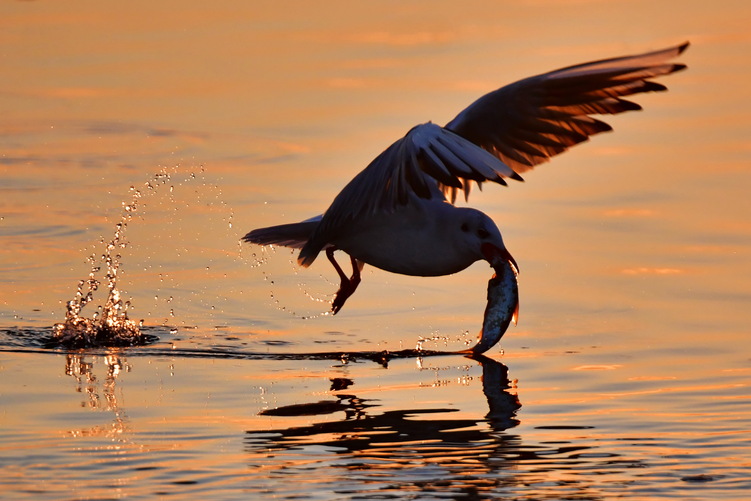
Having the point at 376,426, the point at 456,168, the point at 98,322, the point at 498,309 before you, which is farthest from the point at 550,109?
the point at 98,322

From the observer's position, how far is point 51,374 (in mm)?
10117

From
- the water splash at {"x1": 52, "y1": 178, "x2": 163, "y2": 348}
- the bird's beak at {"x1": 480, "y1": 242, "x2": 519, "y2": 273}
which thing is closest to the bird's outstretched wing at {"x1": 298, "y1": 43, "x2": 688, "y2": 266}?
the bird's beak at {"x1": 480, "y1": 242, "x2": 519, "y2": 273}

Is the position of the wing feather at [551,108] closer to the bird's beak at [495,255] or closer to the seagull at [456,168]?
the seagull at [456,168]

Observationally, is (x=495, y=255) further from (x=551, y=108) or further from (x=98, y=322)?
(x=98, y=322)

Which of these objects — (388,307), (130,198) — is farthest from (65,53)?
(388,307)

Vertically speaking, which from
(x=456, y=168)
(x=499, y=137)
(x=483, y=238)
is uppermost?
(x=499, y=137)

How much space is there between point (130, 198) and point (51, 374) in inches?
204

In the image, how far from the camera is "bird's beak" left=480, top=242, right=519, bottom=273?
10109 mm

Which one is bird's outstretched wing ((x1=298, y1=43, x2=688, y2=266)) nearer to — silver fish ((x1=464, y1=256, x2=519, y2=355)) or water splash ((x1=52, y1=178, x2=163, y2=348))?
silver fish ((x1=464, y1=256, x2=519, y2=355))

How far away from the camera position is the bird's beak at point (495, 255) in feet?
33.2

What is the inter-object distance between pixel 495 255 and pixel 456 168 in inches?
54.5

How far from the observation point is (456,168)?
29.1 feet

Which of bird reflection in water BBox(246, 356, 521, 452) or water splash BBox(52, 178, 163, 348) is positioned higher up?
water splash BBox(52, 178, 163, 348)

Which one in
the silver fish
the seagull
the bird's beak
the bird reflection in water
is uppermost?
the seagull
